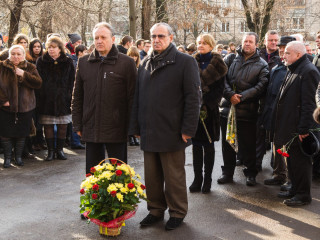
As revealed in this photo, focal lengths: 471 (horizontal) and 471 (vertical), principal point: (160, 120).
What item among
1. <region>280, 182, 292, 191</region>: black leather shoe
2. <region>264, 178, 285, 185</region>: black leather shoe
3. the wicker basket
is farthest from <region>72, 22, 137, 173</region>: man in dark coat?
<region>264, 178, 285, 185</region>: black leather shoe

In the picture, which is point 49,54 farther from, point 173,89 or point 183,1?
point 183,1

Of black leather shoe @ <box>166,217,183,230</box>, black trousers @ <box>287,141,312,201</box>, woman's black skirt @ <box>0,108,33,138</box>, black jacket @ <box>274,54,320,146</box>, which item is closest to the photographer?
black leather shoe @ <box>166,217,183,230</box>

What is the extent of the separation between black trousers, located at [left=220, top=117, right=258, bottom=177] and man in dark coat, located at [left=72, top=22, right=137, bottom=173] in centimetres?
221

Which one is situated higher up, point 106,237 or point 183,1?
point 183,1

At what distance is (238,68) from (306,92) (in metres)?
1.36

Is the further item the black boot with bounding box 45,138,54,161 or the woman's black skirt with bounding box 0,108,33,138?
the black boot with bounding box 45,138,54,161

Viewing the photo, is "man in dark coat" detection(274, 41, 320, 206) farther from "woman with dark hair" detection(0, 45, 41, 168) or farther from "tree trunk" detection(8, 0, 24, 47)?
"tree trunk" detection(8, 0, 24, 47)

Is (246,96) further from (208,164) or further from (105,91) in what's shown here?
(105,91)

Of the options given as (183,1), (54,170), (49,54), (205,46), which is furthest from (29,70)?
(183,1)

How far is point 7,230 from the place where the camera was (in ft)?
17.6

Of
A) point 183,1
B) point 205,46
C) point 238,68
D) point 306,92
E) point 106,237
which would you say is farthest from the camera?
point 183,1

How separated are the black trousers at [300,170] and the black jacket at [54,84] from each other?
4534 mm

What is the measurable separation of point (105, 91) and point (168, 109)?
2.66 feet

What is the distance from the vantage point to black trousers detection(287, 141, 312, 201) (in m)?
6.20
